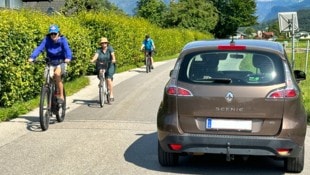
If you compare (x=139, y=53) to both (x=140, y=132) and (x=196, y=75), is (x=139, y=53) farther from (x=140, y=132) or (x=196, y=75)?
(x=196, y=75)

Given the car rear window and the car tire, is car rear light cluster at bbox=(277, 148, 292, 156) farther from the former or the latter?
the car tire

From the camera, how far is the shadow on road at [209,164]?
6496 millimetres

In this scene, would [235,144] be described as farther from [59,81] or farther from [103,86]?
[103,86]

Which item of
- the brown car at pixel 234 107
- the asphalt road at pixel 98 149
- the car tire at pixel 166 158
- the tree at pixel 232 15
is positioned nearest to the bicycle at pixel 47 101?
the asphalt road at pixel 98 149

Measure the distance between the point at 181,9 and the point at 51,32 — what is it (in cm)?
7287

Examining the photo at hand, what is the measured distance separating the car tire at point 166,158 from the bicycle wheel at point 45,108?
3.09m

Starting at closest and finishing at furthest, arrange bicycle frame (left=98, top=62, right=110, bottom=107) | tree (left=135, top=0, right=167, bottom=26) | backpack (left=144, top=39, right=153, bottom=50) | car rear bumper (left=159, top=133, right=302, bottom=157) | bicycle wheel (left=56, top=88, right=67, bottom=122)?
car rear bumper (left=159, top=133, right=302, bottom=157)
bicycle wheel (left=56, top=88, right=67, bottom=122)
bicycle frame (left=98, top=62, right=110, bottom=107)
backpack (left=144, top=39, right=153, bottom=50)
tree (left=135, top=0, right=167, bottom=26)

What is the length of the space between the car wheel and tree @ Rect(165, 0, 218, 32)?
2843 inches

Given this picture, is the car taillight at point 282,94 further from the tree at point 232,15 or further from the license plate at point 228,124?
the tree at point 232,15

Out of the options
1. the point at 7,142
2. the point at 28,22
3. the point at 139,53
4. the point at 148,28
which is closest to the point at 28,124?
the point at 7,142

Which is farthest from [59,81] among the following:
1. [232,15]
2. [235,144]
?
[232,15]

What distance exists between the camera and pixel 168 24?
80500 mm

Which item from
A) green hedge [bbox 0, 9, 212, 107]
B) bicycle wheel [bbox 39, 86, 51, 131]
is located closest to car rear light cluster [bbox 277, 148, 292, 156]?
bicycle wheel [bbox 39, 86, 51, 131]

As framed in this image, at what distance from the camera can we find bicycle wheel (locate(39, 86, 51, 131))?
9.02 meters
